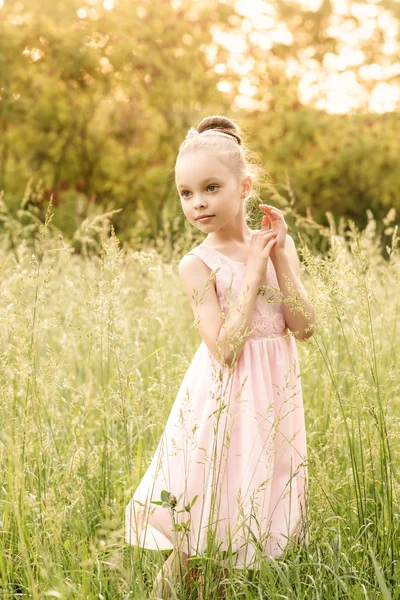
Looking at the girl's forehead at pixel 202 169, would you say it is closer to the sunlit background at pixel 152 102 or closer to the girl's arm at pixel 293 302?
the girl's arm at pixel 293 302

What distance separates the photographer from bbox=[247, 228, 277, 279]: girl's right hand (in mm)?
1982

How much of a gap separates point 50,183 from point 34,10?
3101mm

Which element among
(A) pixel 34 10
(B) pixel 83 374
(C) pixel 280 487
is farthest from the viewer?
(A) pixel 34 10

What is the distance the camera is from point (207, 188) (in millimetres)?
2062

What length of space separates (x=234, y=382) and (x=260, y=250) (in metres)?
0.38

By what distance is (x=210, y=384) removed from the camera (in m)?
2.07

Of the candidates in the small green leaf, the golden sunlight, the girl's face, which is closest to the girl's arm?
the girl's face

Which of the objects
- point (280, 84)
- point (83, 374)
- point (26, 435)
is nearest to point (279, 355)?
point (26, 435)

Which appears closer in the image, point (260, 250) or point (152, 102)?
point (260, 250)

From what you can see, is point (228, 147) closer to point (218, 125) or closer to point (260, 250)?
point (218, 125)

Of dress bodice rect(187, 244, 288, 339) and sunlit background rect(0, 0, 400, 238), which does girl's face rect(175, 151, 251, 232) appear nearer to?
dress bodice rect(187, 244, 288, 339)

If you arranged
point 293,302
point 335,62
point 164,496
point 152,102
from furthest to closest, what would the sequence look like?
point 335,62
point 152,102
point 293,302
point 164,496

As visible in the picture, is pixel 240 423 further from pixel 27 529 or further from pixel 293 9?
pixel 293 9

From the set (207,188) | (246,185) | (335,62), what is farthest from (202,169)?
(335,62)
